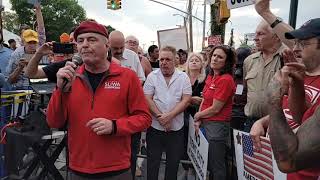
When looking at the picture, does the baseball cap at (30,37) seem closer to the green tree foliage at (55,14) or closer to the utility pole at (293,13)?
the utility pole at (293,13)

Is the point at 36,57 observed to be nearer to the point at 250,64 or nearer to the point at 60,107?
the point at 60,107

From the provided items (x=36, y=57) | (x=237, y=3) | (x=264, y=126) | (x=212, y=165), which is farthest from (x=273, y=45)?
(x=36, y=57)

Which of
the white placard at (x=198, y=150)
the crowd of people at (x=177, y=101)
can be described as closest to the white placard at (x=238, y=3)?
the crowd of people at (x=177, y=101)

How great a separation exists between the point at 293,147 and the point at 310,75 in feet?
2.87

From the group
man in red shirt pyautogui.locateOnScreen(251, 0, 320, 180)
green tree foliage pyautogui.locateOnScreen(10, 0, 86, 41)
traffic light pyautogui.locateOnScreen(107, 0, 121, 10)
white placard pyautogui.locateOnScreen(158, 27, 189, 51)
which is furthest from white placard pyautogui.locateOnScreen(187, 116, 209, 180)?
green tree foliage pyautogui.locateOnScreen(10, 0, 86, 41)

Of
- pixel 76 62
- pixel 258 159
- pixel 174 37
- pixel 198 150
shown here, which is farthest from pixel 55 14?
pixel 76 62

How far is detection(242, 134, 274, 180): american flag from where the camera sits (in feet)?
11.6

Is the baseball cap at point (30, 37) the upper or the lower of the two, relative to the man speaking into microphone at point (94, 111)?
upper

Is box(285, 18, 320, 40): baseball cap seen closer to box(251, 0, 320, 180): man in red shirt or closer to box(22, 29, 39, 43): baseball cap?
box(251, 0, 320, 180): man in red shirt

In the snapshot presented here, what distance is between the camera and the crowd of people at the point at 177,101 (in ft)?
7.06

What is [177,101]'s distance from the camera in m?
5.06

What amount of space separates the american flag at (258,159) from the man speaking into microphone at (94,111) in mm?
1269

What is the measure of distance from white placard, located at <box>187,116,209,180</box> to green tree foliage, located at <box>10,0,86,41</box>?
6497 centimetres

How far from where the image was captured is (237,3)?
6.25 metres
